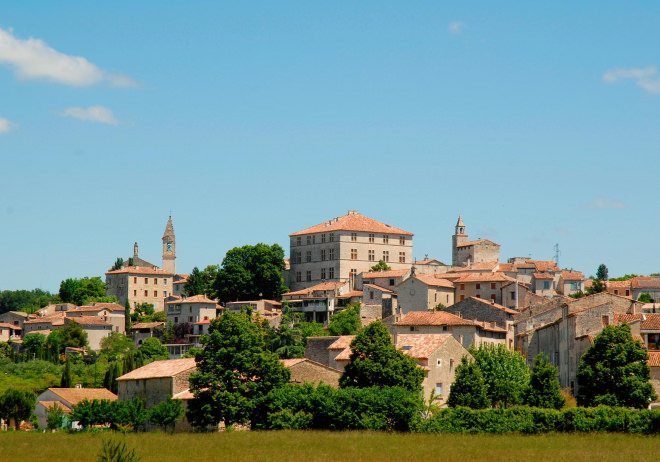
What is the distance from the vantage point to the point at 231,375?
6150 cm

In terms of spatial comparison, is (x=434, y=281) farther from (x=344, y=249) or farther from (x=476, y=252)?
(x=476, y=252)

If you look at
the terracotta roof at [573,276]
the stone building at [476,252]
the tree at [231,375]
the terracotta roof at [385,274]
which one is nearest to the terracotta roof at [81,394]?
the tree at [231,375]

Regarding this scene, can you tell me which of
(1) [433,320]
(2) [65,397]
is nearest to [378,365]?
(1) [433,320]

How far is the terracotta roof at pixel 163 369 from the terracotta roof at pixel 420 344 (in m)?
14.3

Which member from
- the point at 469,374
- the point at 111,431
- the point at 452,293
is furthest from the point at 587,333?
the point at 452,293

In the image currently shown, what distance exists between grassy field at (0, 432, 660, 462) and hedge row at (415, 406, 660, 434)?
1647 mm

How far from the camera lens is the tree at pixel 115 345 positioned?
12638cm

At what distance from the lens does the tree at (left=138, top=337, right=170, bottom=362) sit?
371 ft

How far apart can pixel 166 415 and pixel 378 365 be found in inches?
505

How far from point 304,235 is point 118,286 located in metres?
38.5

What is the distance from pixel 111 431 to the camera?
57.7m

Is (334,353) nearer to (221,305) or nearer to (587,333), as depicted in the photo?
(587,333)

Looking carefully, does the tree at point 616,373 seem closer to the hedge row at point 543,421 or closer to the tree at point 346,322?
the hedge row at point 543,421

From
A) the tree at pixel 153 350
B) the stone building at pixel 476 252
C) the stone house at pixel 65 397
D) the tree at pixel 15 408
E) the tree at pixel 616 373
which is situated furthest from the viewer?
the stone building at pixel 476 252
